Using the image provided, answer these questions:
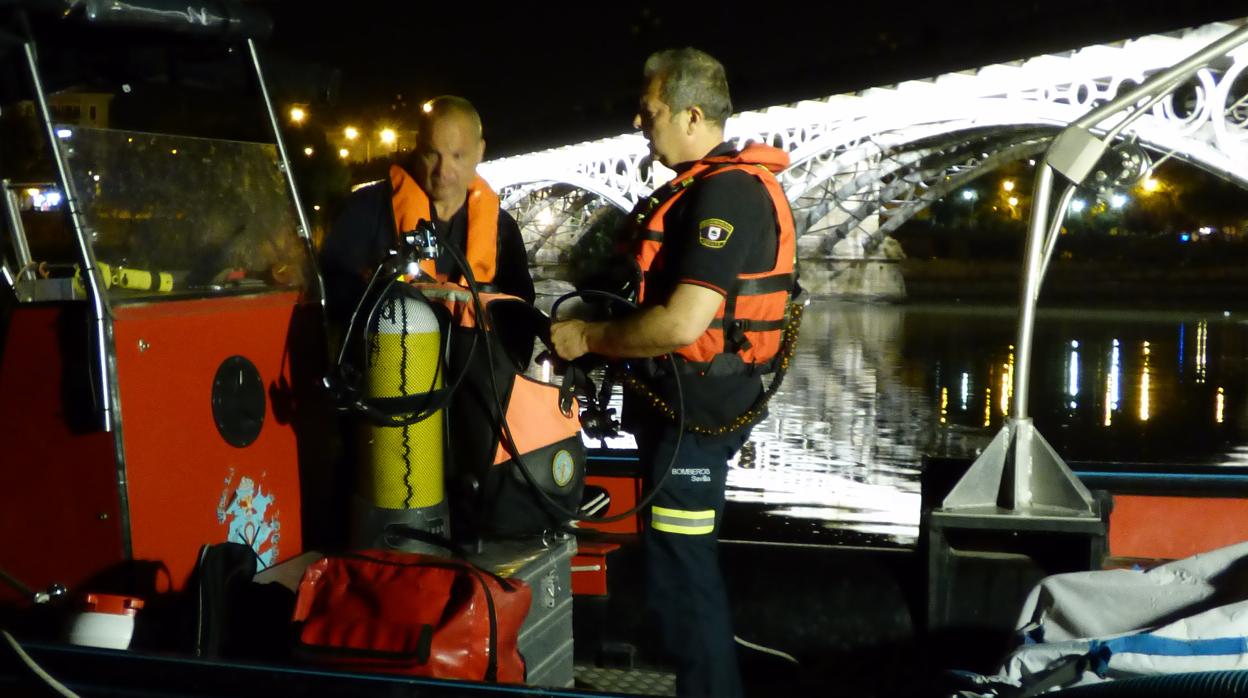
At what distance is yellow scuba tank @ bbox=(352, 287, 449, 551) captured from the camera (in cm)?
342

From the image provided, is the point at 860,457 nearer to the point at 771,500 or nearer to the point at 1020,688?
the point at 771,500

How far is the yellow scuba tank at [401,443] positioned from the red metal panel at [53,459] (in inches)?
25.9

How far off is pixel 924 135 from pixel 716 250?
4027 cm

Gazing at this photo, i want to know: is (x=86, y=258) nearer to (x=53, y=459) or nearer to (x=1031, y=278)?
(x=53, y=459)

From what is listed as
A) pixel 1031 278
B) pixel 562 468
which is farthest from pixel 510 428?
pixel 1031 278

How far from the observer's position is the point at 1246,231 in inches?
2160

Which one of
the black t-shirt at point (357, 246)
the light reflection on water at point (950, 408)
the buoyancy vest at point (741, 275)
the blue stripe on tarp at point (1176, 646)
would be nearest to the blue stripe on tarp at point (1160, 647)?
the blue stripe on tarp at point (1176, 646)

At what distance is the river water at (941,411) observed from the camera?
9.91 meters

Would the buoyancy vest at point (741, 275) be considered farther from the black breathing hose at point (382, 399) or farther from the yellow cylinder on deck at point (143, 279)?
the yellow cylinder on deck at point (143, 279)

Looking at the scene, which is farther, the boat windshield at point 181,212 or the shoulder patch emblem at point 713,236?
the boat windshield at point 181,212

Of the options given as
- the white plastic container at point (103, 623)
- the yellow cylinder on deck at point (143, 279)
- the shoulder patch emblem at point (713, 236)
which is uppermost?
the shoulder patch emblem at point (713, 236)

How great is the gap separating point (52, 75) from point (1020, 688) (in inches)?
125

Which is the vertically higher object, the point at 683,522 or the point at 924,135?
the point at 924,135

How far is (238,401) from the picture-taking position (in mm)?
3654
